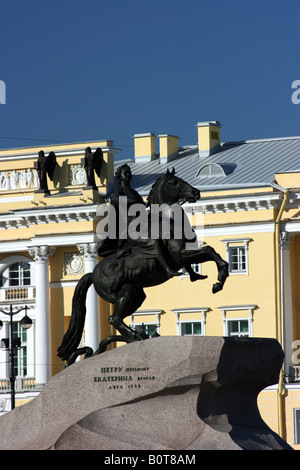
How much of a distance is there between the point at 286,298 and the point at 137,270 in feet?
89.8

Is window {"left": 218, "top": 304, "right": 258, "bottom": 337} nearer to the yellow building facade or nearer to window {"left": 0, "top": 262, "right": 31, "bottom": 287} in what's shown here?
the yellow building facade

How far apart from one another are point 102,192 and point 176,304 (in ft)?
13.8

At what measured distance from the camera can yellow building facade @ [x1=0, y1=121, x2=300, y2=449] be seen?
46469 mm

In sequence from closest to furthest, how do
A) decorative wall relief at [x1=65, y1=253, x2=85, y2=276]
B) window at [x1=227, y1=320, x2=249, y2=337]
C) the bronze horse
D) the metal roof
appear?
the bronze horse < window at [x1=227, y1=320, x2=249, y2=337] < the metal roof < decorative wall relief at [x1=65, y1=253, x2=85, y2=276]

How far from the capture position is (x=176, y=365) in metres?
18.2

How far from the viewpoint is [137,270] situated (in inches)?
773

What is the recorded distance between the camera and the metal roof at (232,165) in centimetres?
4803

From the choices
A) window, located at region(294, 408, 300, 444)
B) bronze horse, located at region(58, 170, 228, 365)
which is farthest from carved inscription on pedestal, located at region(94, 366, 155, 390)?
window, located at region(294, 408, 300, 444)

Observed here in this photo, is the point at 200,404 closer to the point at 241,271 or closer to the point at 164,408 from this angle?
the point at 164,408

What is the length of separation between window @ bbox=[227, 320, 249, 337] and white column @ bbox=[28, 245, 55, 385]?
536 cm

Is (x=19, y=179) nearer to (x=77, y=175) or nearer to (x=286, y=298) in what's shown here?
(x=77, y=175)

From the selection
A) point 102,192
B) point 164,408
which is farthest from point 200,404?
point 102,192

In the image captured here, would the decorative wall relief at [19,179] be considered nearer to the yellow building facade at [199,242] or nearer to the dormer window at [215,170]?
the yellow building facade at [199,242]

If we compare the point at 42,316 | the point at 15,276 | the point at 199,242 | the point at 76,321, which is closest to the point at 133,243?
the point at 76,321
